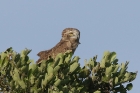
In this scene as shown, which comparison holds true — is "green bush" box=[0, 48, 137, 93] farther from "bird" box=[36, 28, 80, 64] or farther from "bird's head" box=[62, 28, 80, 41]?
"bird's head" box=[62, 28, 80, 41]

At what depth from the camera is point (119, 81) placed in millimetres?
12375

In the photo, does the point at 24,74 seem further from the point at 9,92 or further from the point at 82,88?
the point at 82,88

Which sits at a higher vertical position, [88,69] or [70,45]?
[70,45]

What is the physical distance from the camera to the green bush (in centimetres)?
1116

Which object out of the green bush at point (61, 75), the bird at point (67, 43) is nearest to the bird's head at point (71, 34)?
the bird at point (67, 43)

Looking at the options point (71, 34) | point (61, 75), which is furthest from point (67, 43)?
point (61, 75)

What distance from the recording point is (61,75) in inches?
456

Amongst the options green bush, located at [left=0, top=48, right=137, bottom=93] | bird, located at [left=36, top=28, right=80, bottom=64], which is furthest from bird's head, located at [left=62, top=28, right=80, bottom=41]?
green bush, located at [left=0, top=48, right=137, bottom=93]

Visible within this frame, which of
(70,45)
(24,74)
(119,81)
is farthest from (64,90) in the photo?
(70,45)

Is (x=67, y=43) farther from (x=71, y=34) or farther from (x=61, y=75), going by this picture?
(x=61, y=75)

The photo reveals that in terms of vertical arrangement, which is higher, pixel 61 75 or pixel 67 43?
pixel 67 43

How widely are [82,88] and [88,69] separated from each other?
0.74m

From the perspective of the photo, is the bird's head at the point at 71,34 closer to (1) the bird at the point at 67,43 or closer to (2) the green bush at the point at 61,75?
(1) the bird at the point at 67,43

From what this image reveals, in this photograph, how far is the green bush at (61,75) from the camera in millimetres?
11164
